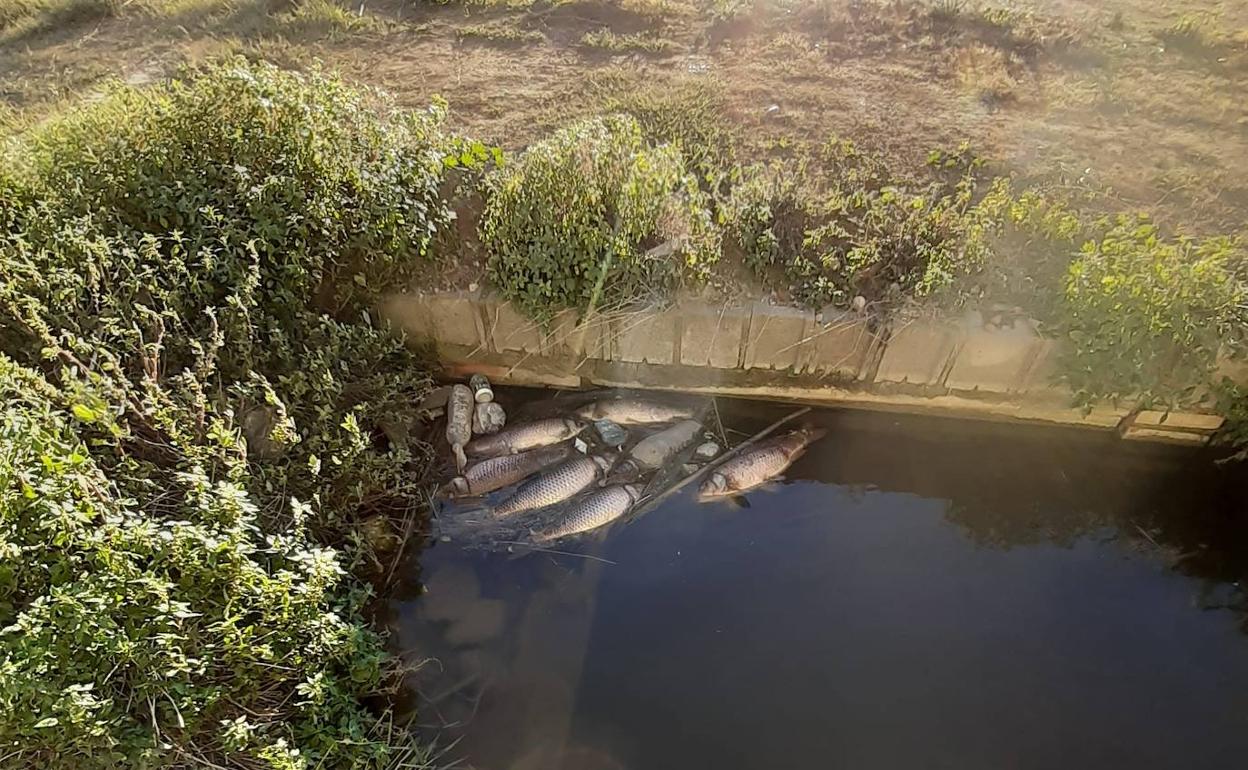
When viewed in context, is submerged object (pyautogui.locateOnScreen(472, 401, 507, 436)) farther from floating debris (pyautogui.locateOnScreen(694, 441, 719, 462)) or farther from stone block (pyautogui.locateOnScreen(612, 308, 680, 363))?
floating debris (pyautogui.locateOnScreen(694, 441, 719, 462))

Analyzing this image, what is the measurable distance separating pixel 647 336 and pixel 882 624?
7.04 feet

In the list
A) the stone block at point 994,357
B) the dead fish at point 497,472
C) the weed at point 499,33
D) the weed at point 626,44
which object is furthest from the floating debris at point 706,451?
the weed at point 499,33

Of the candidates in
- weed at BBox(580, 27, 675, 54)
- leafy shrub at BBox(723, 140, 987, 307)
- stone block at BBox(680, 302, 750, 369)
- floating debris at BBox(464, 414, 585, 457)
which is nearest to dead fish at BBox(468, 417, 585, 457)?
floating debris at BBox(464, 414, 585, 457)

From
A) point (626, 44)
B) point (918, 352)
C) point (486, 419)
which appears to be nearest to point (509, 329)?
point (486, 419)

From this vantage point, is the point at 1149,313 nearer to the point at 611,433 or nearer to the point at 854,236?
the point at 854,236

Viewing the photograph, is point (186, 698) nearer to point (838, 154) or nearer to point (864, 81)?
point (838, 154)

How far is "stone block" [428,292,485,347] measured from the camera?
431 cm

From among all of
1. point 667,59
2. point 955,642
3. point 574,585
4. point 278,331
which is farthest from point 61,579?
point 667,59

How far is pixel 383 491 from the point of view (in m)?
3.97

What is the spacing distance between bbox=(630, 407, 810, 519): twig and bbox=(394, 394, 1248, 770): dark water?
0.07m

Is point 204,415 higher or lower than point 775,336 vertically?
higher

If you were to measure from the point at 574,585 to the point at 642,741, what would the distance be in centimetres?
90

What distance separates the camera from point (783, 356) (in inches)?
174

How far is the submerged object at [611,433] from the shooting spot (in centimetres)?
443
